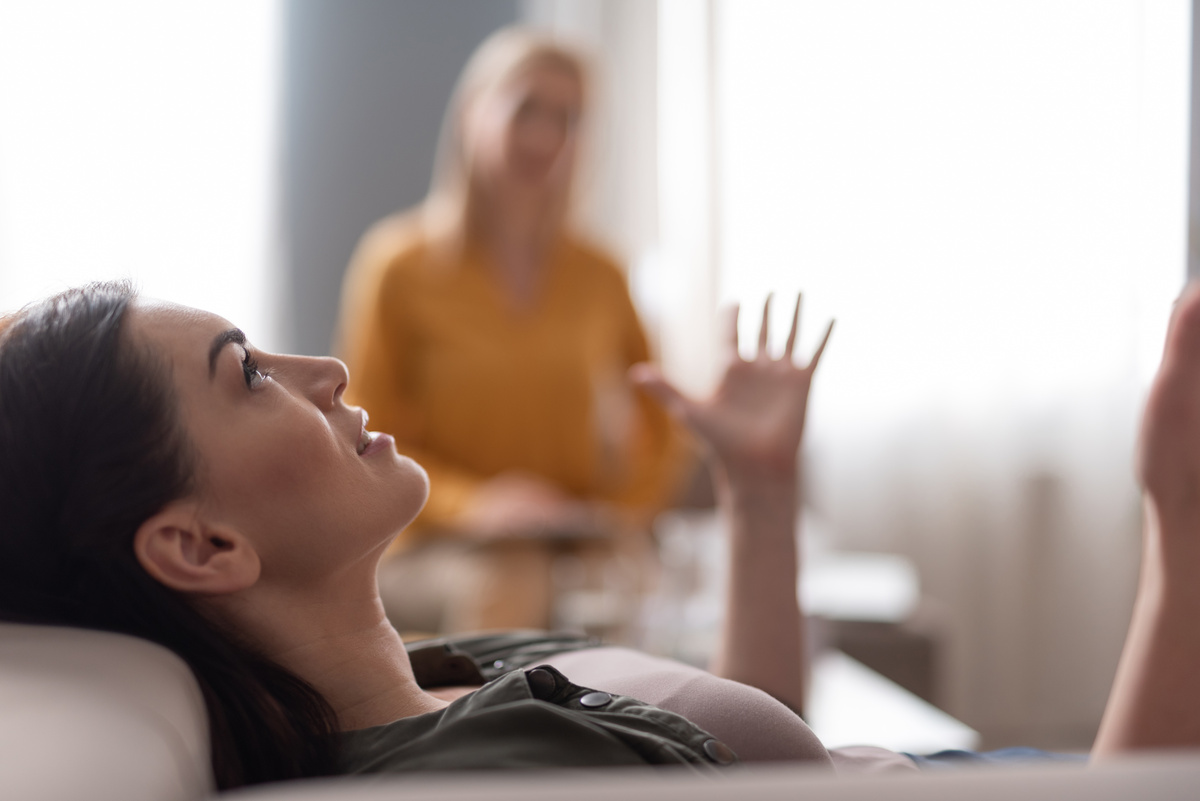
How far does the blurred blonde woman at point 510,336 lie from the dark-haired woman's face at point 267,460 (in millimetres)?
1297

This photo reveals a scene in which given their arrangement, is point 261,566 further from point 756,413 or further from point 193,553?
point 756,413

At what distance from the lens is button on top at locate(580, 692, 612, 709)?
0.70 meters

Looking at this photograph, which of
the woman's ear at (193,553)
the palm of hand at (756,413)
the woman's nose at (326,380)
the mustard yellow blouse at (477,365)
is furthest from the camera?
the mustard yellow blouse at (477,365)

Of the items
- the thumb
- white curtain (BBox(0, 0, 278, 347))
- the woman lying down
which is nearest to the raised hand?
the thumb

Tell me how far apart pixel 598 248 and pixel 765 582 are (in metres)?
1.52

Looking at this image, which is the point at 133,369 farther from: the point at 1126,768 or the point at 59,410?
the point at 1126,768

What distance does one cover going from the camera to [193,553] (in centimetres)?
74

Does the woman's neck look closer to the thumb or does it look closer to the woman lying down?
the woman lying down

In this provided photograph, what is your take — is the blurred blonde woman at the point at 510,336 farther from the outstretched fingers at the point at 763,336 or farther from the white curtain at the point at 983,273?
the outstretched fingers at the point at 763,336

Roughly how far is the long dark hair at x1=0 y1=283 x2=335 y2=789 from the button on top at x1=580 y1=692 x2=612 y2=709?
0.58ft

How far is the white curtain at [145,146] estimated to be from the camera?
3795mm

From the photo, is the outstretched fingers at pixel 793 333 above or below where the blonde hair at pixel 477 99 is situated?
below

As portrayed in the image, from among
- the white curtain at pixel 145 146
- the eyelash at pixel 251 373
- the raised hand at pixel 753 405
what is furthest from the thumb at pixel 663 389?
the white curtain at pixel 145 146

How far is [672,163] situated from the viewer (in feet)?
12.7
